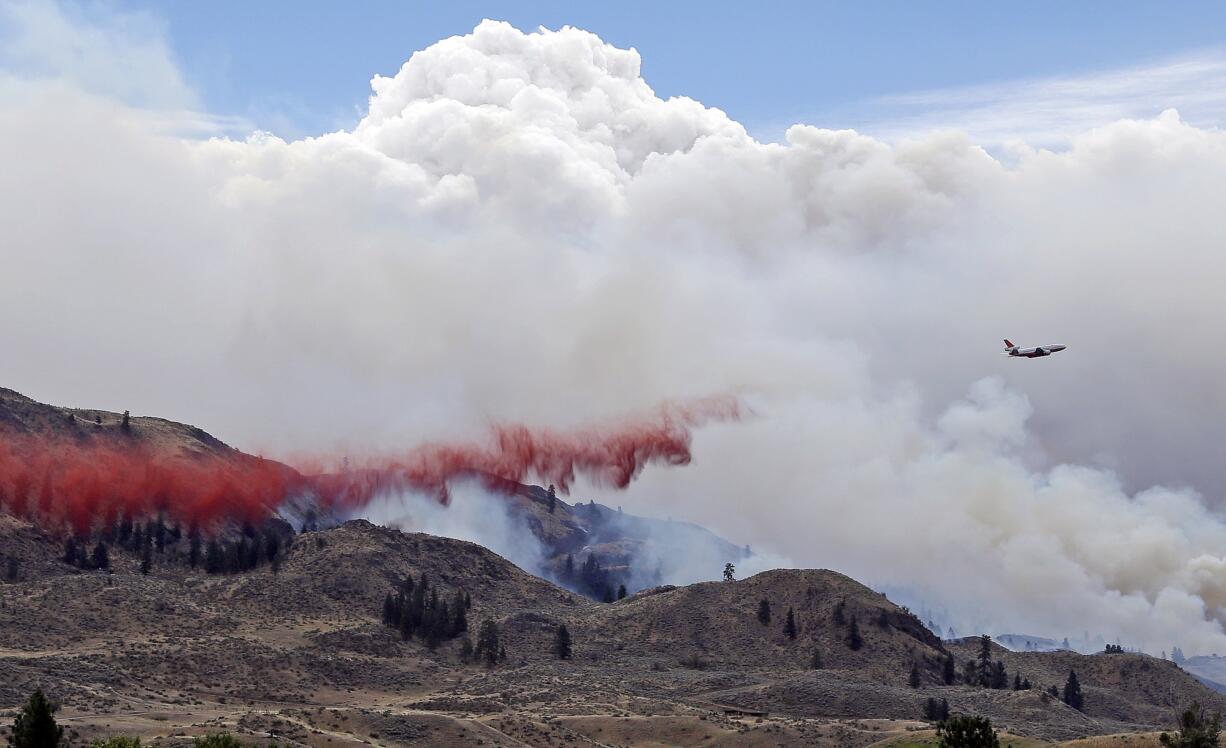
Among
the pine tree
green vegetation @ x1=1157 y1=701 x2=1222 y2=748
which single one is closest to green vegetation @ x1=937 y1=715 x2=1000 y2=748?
green vegetation @ x1=1157 y1=701 x2=1222 y2=748

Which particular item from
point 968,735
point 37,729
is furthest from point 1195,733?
point 37,729

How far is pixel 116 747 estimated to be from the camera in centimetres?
13612

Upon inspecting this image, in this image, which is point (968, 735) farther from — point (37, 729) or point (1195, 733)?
point (37, 729)

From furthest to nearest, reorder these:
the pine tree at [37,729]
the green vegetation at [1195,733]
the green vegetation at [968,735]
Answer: the green vegetation at [968,735]
the green vegetation at [1195,733]
the pine tree at [37,729]

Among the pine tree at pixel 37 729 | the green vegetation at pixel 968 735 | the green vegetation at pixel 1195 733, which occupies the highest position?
the green vegetation at pixel 1195 733

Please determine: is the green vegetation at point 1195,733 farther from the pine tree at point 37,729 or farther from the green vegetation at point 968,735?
the pine tree at point 37,729

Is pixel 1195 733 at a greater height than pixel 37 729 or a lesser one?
greater

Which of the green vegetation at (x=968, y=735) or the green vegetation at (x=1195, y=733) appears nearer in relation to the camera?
the green vegetation at (x=1195, y=733)

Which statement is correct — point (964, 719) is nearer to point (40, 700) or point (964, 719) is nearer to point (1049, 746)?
point (1049, 746)

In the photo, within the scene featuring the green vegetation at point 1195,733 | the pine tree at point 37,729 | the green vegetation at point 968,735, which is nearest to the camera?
the pine tree at point 37,729

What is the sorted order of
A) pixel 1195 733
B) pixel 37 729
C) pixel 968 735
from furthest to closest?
pixel 968 735, pixel 1195 733, pixel 37 729

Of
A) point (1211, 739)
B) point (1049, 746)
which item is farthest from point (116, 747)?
point (1049, 746)

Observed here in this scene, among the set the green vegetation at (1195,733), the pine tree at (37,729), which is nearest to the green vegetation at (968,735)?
the green vegetation at (1195,733)

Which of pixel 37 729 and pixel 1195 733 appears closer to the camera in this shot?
pixel 37 729
